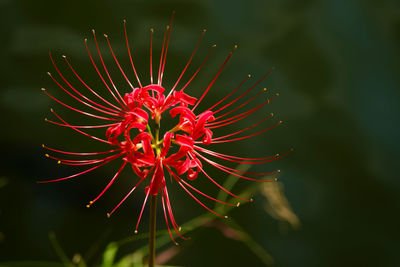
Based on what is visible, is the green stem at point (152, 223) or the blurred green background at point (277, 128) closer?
the green stem at point (152, 223)

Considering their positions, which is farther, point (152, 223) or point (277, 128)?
point (277, 128)

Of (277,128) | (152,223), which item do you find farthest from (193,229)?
(152,223)

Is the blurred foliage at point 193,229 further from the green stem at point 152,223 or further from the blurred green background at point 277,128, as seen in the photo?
the green stem at point 152,223

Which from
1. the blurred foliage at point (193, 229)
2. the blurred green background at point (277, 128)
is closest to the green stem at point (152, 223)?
the blurred foliage at point (193, 229)

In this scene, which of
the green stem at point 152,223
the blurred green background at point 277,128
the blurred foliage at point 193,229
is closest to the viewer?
the green stem at point 152,223

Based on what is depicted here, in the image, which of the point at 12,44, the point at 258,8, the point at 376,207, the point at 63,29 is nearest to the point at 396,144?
the point at 376,207

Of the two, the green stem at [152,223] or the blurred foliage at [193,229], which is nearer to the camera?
the green stem at [152,223]

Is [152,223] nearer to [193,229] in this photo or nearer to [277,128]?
[193,229]

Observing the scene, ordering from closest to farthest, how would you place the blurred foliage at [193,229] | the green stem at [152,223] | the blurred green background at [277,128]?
the green stem at [152,223] < the blurred foliage at [193,229] < the blurred green background at [277,128]
